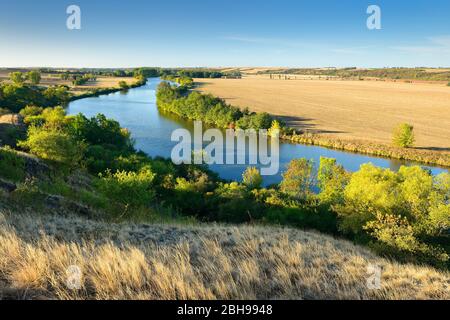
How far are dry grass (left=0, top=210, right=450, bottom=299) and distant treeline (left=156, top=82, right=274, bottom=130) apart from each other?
214ft

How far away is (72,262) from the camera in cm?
642

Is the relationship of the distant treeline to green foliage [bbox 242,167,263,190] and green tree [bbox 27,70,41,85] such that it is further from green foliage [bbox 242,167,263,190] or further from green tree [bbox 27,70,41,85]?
green tree [bbox 27,70,41,85]

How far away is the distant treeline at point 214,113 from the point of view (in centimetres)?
7444

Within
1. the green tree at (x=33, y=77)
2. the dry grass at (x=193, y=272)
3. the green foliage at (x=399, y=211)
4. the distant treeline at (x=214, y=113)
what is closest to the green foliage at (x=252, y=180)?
the green foliage at (x=399, y=211)

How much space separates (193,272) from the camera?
648 cm

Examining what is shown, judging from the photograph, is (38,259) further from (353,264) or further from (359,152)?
(359,152)

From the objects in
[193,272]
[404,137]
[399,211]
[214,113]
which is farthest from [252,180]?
[214,113]

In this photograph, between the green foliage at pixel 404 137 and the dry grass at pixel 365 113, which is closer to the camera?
the green foliage at pixel 404 137

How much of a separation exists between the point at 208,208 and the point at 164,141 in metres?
35.5

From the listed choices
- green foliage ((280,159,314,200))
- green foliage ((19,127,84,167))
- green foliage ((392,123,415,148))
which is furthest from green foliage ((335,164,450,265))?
green foliage ((392,123,415,148))

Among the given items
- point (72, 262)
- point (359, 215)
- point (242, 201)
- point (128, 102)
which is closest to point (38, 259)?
point (72, 262)

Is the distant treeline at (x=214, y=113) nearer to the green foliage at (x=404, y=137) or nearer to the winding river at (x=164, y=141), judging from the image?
the winding river at (x=164, y=141)

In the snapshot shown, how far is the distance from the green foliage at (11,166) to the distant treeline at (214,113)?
52583 millimetres

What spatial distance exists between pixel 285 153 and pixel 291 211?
1253 inches
